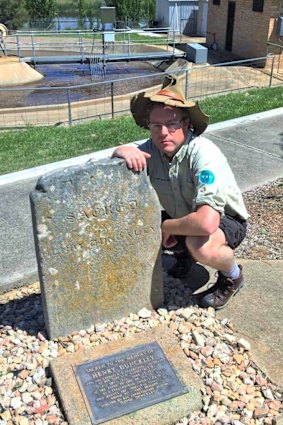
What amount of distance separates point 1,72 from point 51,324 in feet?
56.3

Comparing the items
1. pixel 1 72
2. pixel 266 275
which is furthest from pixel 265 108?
pixel 1 72

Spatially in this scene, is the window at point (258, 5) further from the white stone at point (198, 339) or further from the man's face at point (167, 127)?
the white stone at point (198, 339)

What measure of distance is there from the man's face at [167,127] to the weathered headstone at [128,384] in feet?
3.82

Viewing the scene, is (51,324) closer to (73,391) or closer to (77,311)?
(77,311)

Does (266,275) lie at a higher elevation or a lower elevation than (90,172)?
lower

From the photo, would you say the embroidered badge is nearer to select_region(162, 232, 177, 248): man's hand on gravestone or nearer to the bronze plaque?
select_region(162, 232, 177, 248): man's hand on gravestone

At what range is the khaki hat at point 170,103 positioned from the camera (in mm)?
2984

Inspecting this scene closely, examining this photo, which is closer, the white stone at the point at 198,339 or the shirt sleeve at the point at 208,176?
the shirt sleeve at the point at 208,176

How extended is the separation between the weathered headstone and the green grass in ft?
12.6

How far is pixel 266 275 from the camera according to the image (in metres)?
3.85

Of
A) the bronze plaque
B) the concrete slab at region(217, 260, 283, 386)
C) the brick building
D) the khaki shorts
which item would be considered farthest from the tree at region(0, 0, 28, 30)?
the bronze plaque

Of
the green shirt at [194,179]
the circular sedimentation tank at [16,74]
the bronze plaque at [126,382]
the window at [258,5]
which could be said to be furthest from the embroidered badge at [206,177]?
the window at [258,5]

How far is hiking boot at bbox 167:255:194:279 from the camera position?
3.79 m

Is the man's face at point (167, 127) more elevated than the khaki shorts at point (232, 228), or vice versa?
the man's face at point (167, 127)
